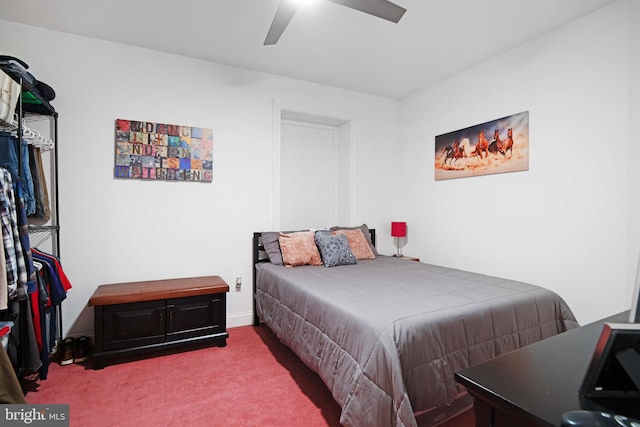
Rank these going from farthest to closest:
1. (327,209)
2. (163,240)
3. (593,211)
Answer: (327,209)
(163,240)
(593,211)

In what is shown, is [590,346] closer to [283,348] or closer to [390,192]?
[283,348]

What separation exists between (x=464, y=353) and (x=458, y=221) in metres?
2.19

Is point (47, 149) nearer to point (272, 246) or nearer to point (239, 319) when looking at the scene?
point (272, 246)

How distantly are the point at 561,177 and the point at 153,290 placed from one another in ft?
11.6

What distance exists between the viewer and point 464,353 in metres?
1.66

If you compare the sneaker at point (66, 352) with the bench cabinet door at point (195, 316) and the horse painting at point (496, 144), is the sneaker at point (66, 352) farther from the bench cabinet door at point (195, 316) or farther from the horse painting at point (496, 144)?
the horse painting at point (496, 144)

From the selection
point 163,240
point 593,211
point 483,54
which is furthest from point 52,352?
point 483,54

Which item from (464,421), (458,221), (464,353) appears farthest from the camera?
(458,221)

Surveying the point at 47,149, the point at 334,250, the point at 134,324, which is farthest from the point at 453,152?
the point at 47,149

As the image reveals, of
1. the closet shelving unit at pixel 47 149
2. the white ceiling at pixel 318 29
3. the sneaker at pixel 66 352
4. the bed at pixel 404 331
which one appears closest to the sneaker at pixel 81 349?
the sneaker at pixel 66 352

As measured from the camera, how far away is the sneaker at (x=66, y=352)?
8.16 ft

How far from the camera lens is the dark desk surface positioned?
60 centimetres

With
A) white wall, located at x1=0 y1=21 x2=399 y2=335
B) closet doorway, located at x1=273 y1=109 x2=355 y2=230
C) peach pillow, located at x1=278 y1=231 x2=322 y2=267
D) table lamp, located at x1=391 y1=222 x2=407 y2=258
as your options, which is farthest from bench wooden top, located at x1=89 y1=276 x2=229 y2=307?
table lamp, located at x1=391 y1=222 x2=407 y2=258

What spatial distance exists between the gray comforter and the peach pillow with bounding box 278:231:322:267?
0.53 m
